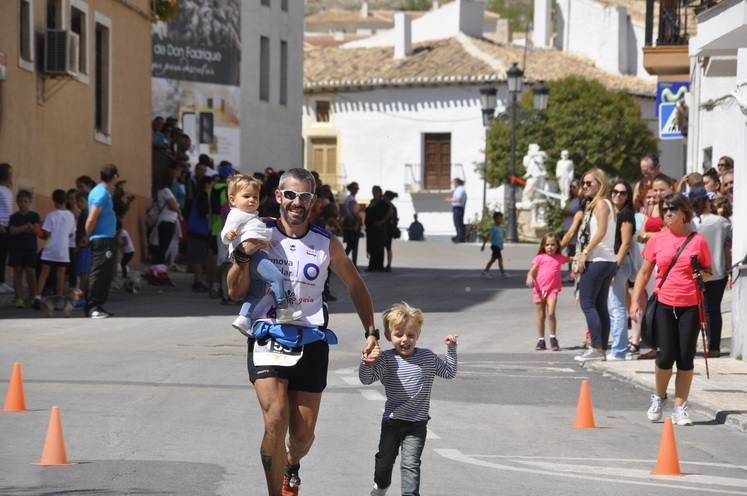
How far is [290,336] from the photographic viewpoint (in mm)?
8648

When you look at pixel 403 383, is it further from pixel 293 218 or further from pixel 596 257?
pixel 596 257

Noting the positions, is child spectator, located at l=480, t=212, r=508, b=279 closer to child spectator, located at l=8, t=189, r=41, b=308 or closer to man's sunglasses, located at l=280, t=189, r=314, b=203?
child spectator, located at l=8, t=189, r=41, b=308

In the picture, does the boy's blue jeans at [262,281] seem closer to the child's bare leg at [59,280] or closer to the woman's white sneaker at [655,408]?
the woman's white sneaker at [655,408]

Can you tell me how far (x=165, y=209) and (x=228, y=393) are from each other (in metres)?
15.4

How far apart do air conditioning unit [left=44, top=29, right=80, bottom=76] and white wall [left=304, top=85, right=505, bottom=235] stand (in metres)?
55.8

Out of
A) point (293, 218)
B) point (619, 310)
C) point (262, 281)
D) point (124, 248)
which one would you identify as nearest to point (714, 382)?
point (619, 310)

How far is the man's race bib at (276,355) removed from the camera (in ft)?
28.3

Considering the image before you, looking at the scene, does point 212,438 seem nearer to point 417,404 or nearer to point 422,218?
point 417,404

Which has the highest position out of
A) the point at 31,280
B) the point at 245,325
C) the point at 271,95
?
the point at 271,95

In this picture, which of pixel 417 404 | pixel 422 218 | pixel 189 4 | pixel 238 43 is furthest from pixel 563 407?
pixel 422 218

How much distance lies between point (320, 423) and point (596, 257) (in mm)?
6136

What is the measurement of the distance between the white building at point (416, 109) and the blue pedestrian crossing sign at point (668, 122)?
49.2 meters

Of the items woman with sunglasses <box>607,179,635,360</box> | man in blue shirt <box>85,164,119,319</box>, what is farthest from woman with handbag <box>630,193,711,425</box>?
man in blue shirt <box>85,164,119,319</box>

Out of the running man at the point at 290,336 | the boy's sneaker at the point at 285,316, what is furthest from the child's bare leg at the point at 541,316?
the boy's sneaker at the point at 285,316
